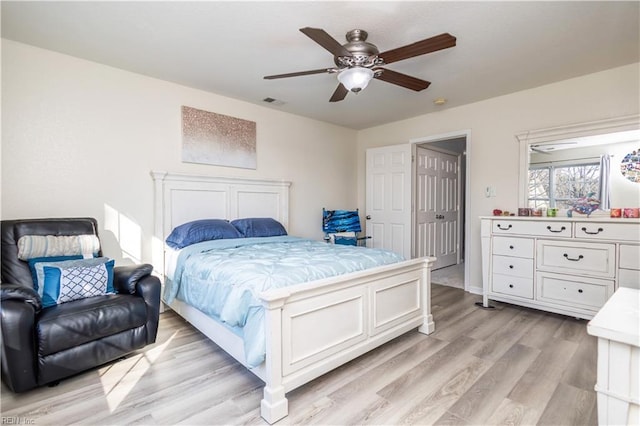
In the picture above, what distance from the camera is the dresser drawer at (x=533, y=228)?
2969 millimetres

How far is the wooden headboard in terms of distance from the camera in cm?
327

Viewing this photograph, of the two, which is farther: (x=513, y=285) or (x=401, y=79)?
(x=513, y=285)

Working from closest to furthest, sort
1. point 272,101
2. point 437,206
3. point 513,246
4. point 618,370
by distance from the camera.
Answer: point 618,370 → point 513,246 → point 272,101 → point 437,206

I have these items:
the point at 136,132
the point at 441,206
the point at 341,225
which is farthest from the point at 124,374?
the point at 441,206

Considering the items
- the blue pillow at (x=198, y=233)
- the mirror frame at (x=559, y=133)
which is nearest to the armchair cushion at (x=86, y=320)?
the blue pillow at (x=198, y=233)

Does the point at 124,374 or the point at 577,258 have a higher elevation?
the point at 577,258

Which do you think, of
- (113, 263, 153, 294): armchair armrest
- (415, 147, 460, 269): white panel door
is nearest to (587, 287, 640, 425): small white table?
(113, 263, 153, 294): armchair armrest

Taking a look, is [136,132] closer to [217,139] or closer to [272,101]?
[217,139]

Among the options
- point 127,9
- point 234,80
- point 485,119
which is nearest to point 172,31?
point 127,9

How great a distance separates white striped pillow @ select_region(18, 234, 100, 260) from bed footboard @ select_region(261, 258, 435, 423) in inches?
68.9

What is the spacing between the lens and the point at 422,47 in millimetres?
1927

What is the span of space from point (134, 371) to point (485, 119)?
434 cm

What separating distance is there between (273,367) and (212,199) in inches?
94.9

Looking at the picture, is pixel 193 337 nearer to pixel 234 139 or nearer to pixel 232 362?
pixel 232 362
